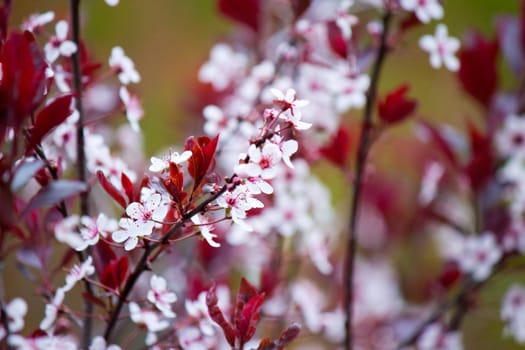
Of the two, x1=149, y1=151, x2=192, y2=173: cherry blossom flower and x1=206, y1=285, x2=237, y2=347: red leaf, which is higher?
x1=149, y1=151, x2=192, y2=173: cherry blossom flower

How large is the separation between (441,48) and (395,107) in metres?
0.10

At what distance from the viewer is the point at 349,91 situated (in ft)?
3.01

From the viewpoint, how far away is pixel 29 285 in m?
1.97

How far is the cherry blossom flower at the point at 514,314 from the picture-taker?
101cm

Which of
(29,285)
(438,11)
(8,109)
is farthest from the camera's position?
(29,285)

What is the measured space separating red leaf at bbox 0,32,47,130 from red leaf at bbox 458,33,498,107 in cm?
74

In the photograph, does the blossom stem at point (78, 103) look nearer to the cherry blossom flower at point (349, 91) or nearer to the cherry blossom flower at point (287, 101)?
the cherry blossom flower at point (287, 101)

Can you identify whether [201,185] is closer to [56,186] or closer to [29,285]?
[56,186]

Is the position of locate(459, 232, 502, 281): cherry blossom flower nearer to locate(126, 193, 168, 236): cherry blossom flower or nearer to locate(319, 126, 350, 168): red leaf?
locate(319, 126, 350, 168): red leaf

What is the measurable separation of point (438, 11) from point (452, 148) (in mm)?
328

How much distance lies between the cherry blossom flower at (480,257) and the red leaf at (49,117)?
0.64 m

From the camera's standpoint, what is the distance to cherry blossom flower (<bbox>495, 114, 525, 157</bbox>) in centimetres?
105

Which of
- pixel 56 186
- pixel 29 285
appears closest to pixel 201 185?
pixel 56 186

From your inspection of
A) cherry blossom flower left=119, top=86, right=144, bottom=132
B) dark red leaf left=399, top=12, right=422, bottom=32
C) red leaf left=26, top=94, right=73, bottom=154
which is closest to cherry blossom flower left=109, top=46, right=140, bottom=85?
cherry blossom flower left=119, top=86, right=144, bottom=132
